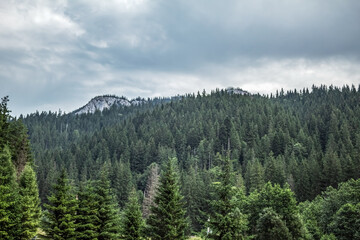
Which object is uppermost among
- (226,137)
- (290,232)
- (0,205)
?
(226,137)

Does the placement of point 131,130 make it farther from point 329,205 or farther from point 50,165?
point 329,205

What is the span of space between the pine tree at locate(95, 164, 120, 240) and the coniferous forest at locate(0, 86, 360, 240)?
4.6 inches

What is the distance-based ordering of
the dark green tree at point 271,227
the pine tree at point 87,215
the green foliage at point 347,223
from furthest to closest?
the green foliage at point 347,223 < the dark green tree at point 271,227 < the pine tree at point 87,215

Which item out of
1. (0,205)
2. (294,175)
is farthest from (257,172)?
(0,205)

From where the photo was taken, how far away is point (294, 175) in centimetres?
8531

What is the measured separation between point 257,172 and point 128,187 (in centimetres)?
4021

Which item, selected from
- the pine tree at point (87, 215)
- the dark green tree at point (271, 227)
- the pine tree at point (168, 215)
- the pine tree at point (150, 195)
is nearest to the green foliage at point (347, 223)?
the dark green tree at point (271, 227)

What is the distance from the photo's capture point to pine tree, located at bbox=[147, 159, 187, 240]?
27875 millimetres

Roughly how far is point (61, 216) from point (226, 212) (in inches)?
670

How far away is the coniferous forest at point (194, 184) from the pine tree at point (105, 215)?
12 centimetres

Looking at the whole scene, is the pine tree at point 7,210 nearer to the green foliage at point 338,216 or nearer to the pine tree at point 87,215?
the pine tree at point 87,215

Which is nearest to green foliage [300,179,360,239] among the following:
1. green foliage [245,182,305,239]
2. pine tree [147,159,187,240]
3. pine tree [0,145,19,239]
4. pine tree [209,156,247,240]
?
green foliage [245,182,305,239]

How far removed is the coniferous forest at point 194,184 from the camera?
2864 cm

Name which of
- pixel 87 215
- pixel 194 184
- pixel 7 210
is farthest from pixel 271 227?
→ pixel 194 184
